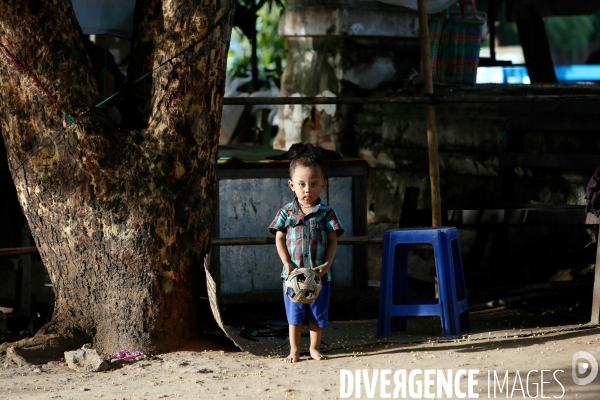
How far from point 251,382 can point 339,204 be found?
218cm

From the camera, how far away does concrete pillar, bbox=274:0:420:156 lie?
7934mm

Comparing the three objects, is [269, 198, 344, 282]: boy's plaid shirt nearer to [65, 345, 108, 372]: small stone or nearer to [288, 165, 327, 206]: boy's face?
[288, 165, 327, 206]: boy's face

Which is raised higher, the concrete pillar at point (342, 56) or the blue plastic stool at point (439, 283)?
the concrete pillar at point (342, 56)

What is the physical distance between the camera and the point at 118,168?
4344 mm

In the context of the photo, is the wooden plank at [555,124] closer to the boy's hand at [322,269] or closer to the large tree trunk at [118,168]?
the boy's hand at [322,269]

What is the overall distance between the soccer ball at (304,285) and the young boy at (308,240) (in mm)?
59

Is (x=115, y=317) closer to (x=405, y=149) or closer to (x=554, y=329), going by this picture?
(x=554, y=329)

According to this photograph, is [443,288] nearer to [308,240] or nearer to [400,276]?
[400,276]

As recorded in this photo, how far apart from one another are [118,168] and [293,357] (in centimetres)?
125

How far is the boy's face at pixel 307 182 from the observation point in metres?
4.38

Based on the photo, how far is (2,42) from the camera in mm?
4262

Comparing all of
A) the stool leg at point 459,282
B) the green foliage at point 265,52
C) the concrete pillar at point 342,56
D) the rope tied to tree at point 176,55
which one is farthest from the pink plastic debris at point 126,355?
the green foliage at point 265,52

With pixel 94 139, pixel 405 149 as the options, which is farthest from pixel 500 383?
pixel 405 149

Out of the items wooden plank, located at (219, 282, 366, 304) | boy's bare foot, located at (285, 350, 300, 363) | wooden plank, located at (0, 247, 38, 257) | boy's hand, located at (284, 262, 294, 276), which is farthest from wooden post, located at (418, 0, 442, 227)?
wooden plank, located at (0, 247, 38, 257)
